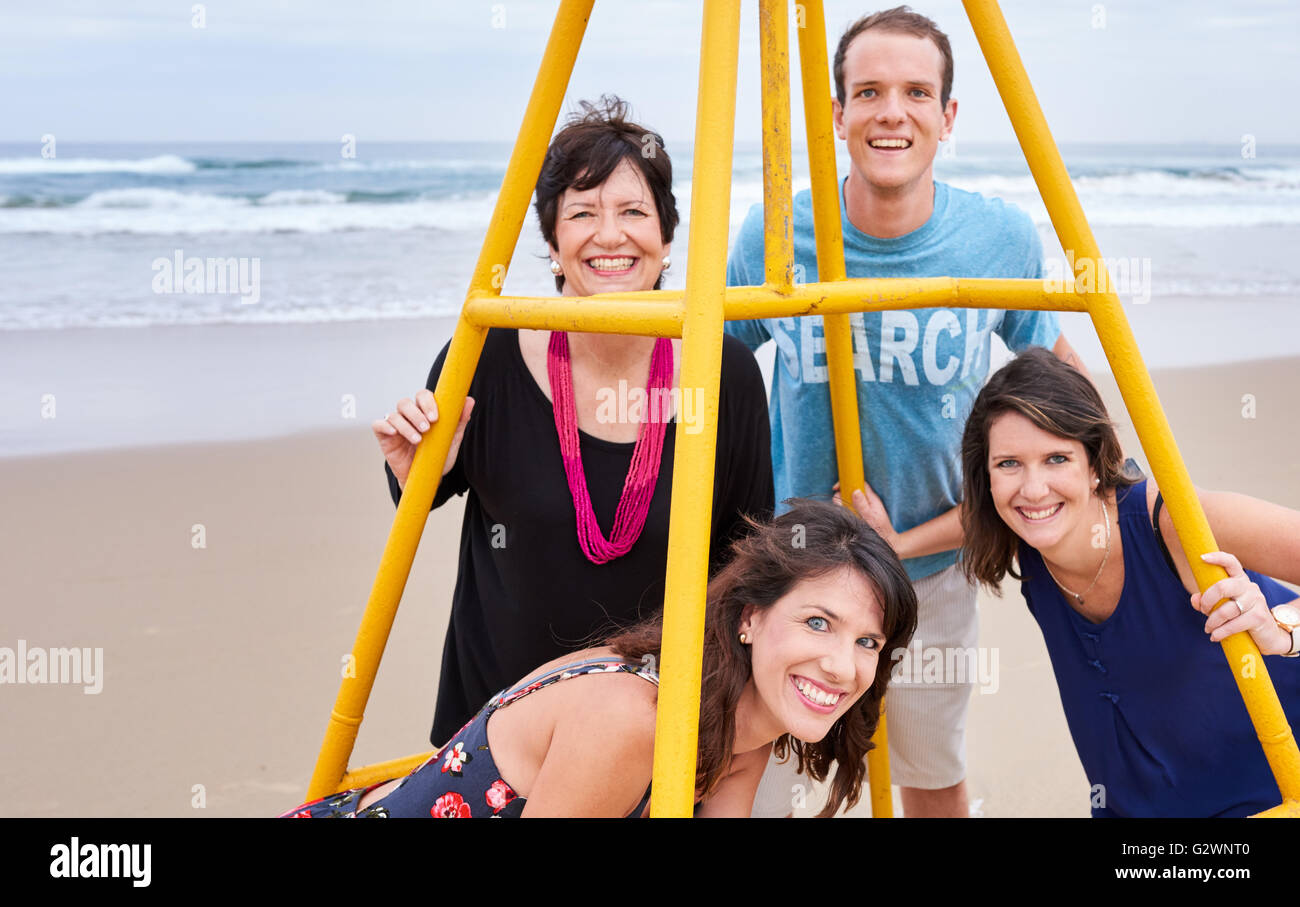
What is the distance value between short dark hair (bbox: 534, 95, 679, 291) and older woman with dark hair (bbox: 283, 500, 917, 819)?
23.3 inches

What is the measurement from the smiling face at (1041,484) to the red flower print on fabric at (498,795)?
898mm

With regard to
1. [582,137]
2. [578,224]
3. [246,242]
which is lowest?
[578,224]

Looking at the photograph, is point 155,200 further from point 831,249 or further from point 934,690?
point 831,249

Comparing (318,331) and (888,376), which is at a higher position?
(318,331)

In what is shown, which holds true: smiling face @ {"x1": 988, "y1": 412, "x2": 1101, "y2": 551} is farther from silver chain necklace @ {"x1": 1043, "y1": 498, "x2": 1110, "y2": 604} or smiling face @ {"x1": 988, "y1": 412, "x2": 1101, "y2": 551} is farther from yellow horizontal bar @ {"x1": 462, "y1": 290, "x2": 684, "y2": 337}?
yellow horizontal bar @ {"x1": 462, "y1": 290, "x2": 684, "y2": 337}

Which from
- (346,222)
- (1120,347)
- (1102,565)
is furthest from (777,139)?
(346,222)

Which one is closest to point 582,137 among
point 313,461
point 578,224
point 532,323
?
point 578,224

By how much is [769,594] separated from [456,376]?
1.79 feet

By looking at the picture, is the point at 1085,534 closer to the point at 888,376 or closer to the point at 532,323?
the point at 888,376

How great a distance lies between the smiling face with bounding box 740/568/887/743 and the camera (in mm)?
1600

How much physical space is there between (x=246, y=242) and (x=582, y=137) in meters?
11.6

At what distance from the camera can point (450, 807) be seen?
1.74 metres

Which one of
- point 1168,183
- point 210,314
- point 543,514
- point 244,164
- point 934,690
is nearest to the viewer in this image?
point 543,514

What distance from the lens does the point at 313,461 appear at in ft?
20.6
